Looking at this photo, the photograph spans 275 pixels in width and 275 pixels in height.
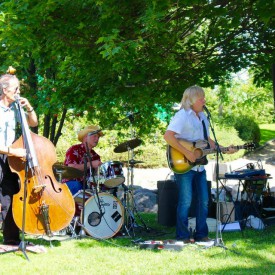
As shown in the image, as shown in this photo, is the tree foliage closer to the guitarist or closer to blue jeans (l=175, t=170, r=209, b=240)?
the guitarist

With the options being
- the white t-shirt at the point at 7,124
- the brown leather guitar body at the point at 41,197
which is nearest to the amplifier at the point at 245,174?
the brown leather guitar body at the point at 41,197

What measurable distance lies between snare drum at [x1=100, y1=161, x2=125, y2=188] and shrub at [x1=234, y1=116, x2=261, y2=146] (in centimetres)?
1645

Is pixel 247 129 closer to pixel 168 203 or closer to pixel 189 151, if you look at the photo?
pixel 168 203

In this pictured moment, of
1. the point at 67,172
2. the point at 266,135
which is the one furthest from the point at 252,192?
the point at 266,135

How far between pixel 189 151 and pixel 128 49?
1459 mm

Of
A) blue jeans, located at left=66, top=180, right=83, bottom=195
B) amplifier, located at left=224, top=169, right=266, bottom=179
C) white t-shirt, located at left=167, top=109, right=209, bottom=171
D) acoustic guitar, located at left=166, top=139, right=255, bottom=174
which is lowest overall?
blue jeans, located at left=66, top=180, right=83, bottom=195

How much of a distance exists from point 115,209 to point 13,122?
7.20ft

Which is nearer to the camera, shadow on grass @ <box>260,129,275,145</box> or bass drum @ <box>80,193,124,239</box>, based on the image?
bass drum @ <box>80,193,124,239</box>

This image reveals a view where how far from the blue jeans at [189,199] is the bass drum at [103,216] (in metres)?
1.04

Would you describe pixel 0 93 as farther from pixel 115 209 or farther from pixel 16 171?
pixel 115 209

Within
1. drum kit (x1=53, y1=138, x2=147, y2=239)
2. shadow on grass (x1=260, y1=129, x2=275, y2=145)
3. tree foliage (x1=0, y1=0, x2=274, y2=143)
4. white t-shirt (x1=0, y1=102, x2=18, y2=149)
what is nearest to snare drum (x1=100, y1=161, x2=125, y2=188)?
drum kit (x1=53, y1=138, x2=147, y2=239)

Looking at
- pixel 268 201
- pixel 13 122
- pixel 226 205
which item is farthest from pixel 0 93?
pixel 268 201

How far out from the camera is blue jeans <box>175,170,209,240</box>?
21.8 ft

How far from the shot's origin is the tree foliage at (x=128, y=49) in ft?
23.4
